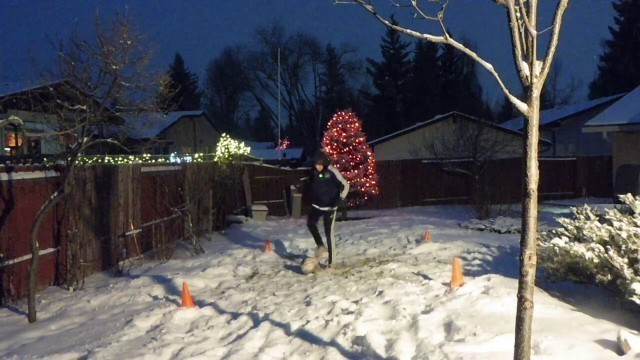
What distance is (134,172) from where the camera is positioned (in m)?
12.8

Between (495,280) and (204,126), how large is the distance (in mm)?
44984

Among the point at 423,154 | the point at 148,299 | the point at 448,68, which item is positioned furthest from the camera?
the point at 448,68

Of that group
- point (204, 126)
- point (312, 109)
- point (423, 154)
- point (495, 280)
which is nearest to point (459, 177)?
point (423, 154)

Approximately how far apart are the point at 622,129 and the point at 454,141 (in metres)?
8.35

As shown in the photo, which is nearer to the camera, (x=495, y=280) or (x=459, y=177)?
(x=495, y=280)

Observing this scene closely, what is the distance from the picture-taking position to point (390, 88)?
187ft

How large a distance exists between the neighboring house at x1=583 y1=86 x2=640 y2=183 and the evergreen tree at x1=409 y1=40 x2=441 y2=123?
3886 centimetres

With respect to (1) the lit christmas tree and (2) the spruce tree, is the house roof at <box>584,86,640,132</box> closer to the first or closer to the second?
(1) the lit christmas tree

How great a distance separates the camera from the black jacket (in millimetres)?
10414

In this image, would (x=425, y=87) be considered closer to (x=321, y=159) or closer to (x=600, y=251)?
(x=321, y=159)

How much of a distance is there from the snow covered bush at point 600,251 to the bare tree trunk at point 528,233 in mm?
2380

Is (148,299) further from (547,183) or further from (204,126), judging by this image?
(204,126)

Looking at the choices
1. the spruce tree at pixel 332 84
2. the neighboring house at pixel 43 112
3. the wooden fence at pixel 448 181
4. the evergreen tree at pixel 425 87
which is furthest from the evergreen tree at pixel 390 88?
the neighboring house at pixel 43 112

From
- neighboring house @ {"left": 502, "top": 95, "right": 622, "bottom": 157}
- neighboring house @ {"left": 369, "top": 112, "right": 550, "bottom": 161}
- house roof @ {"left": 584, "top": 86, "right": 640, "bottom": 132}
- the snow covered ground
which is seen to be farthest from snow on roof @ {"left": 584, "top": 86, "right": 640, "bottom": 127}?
neighboring house @ {"left": 502, "top": 95, "right": 622, "bottom": 157}
